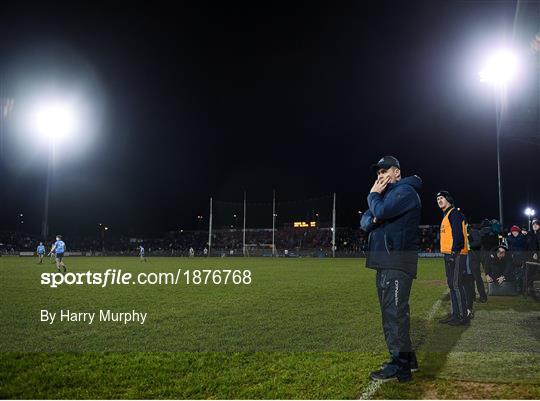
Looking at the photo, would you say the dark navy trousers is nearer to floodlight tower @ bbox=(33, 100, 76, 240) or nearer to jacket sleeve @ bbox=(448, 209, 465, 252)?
jacket sleeve @ bbox=(448, 209, 465, 252)

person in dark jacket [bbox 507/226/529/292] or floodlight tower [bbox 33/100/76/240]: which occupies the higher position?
floodlight tower [bbox 33/100/76/240]

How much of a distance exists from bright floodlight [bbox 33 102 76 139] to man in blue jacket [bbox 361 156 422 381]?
34845 millimetres

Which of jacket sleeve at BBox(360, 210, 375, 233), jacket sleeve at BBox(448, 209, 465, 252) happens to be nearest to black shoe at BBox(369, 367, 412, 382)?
jacket sleeve at BBox(360, 210, 375, 233)

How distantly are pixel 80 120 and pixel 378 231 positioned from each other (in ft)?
118

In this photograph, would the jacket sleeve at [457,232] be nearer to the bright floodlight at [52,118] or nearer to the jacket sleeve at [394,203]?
the jacket sleeve at [394,203]

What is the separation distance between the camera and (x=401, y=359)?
188 inches

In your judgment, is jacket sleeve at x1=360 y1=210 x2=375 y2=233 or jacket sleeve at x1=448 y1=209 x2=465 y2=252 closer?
jacket sleeve at x1=360 y1=210 x2=375 y2=233

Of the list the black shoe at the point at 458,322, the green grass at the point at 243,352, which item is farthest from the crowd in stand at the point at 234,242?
the black shoe at the point at 458,322

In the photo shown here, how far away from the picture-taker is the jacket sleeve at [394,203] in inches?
180

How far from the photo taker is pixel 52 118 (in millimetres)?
34531

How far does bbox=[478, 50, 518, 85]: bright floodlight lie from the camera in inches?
770

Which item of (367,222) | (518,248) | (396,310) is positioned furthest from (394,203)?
(518,248)

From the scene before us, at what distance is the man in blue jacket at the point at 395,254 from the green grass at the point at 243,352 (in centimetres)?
38

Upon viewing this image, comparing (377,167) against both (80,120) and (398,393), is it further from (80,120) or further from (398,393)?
(80,120)
